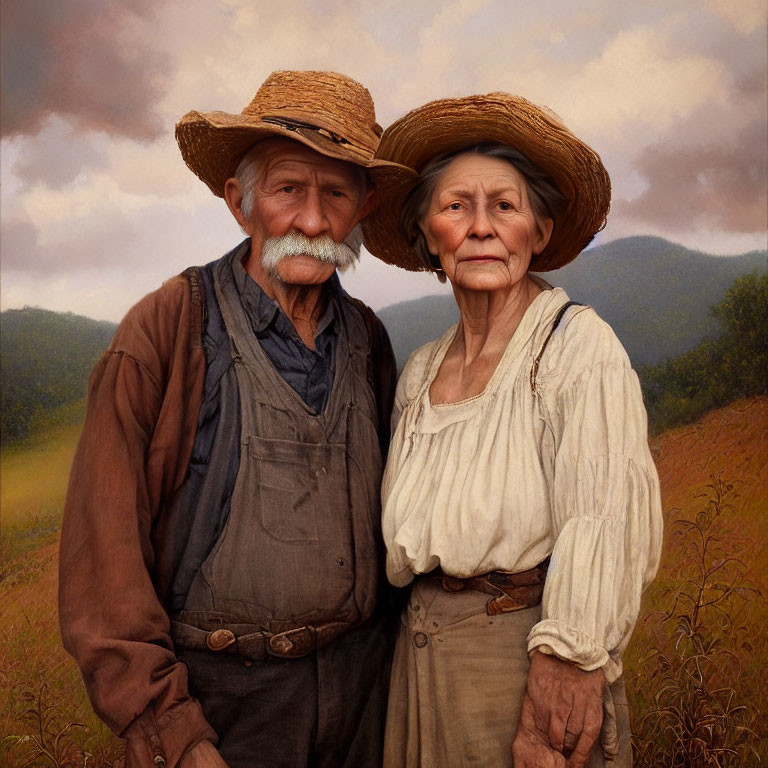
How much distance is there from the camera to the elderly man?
6.89 ft

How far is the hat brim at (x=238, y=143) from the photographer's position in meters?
2.36

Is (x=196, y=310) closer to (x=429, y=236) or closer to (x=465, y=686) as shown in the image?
(x=429, y=236)

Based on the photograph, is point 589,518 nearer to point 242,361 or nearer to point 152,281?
point 242,361

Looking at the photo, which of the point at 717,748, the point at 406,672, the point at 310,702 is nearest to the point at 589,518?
the point at 406,672

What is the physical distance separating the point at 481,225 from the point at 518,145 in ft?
0.84

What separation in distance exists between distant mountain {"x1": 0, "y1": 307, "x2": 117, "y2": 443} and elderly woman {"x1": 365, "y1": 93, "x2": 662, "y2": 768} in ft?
8.21

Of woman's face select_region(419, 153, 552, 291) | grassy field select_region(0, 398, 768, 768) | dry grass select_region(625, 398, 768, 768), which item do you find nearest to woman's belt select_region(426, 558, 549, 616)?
woman's face select_region(419, 153, 552, 291)

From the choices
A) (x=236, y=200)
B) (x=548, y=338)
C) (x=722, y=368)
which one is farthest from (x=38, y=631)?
(x=722, y=368)

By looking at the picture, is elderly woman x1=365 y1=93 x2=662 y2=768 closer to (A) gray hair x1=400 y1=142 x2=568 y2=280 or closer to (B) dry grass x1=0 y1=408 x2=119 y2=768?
(A) gray hair x1=400 y1=142 x2=568 y2=280

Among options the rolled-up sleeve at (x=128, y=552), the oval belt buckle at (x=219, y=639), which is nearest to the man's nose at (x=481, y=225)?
the rolled-up sleeve at (x=128, y=552)

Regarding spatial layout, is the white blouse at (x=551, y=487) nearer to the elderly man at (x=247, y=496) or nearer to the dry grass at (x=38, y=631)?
the elderly man at (x=247, y=496)

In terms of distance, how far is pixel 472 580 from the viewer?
2.13 meters

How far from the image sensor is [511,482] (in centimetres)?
205

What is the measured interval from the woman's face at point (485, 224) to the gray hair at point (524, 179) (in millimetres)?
22
